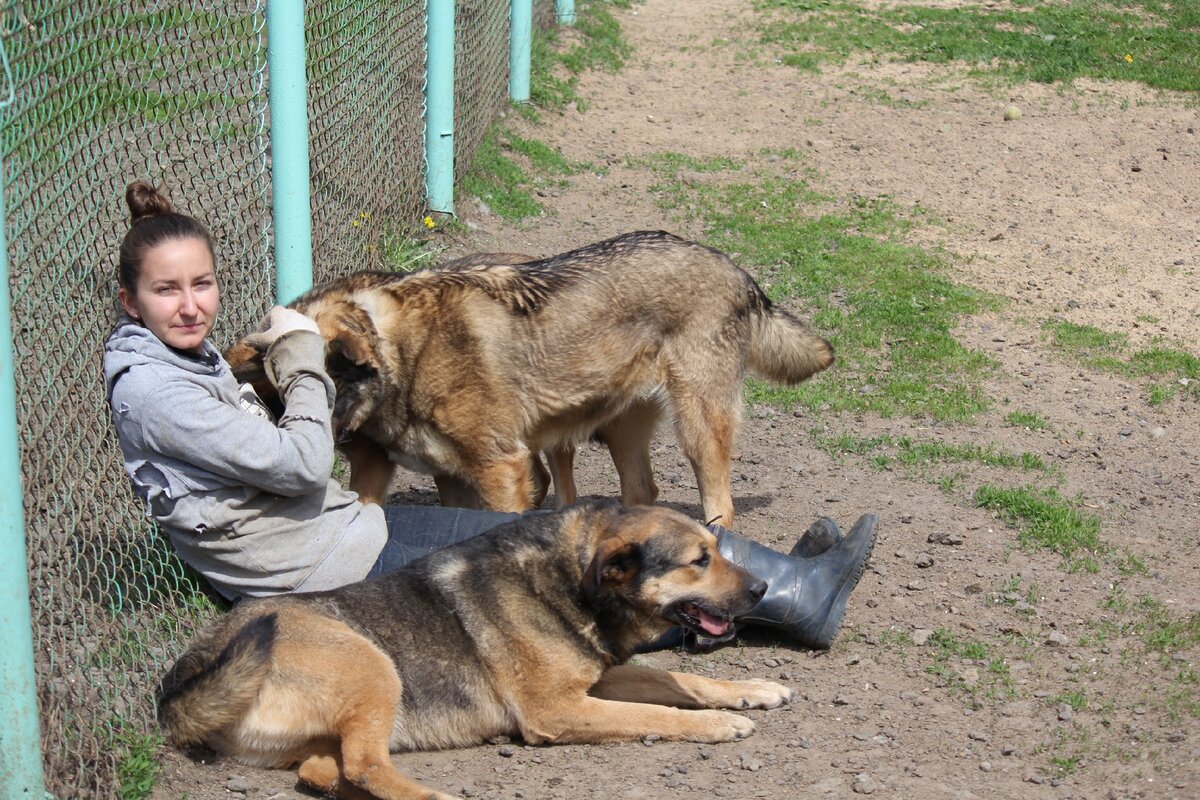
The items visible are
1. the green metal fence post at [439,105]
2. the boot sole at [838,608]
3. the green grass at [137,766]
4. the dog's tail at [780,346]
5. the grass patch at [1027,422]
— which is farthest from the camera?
the green metal fence post at [439,105]

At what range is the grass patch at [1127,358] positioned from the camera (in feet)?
23.8

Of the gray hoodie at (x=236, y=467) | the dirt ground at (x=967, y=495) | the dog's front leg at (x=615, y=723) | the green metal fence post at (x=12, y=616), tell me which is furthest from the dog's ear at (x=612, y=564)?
the green metal fence post at (x=12, y=616)

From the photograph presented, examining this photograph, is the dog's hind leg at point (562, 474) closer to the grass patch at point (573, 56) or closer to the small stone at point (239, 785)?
the small stone at point (239, 785)

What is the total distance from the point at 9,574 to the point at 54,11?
5.22 feet

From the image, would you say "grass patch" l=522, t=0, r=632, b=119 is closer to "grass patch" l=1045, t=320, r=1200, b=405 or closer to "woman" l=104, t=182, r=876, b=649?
"grass patch" l=1045, t=320, r=1200, b=405

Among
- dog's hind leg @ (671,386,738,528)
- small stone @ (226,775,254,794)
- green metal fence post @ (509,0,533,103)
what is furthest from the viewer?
green metal fence post @ (509,0,533,103)

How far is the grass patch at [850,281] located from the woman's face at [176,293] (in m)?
3.90

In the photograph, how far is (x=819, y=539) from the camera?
493cm

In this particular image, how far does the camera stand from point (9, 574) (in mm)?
2852

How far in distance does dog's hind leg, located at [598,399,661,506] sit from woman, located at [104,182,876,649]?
122 centimetres

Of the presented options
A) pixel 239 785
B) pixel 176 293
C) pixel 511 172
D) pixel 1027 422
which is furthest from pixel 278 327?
pixel 511 172

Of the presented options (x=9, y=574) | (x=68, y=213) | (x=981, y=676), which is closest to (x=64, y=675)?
(x=9, y=574)

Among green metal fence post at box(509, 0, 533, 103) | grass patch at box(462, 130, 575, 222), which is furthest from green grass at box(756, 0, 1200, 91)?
grass patch at box(462, 130, 575, 222)

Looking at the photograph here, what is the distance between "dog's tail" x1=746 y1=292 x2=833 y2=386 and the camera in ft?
18.7
